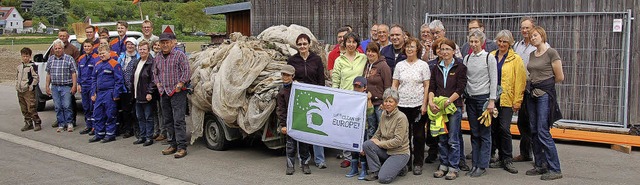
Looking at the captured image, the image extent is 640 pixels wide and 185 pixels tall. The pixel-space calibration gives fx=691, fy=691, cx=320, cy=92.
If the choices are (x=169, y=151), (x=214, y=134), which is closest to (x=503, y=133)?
(x=214, y=134)

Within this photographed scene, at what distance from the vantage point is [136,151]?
407 inches

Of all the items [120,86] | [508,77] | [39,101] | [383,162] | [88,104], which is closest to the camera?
[508,77]

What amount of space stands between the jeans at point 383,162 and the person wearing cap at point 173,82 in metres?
3.02

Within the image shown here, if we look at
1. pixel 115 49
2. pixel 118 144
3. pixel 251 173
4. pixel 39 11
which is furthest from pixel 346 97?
pixel 39 11

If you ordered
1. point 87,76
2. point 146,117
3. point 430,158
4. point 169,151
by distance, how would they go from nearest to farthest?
point 430,158, point 169,151, point 146,117, point 87,76

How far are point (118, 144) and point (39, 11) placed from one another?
103 meters

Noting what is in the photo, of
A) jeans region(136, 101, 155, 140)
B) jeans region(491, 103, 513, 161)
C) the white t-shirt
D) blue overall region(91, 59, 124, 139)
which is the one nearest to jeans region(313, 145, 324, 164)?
the white t-shirt

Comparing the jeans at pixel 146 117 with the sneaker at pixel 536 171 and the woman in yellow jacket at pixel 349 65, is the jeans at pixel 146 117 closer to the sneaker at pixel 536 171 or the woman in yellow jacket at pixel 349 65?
the woman in yellow jacket at pixel 349 65

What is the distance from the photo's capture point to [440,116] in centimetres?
813

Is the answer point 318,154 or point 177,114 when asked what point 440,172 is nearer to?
point 318,154

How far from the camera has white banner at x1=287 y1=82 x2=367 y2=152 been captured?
827 centimetres

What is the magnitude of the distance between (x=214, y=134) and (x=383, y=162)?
10.5 ft

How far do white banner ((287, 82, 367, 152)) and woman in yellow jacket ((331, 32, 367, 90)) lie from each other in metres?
0.29

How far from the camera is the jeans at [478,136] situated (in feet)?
26.9
